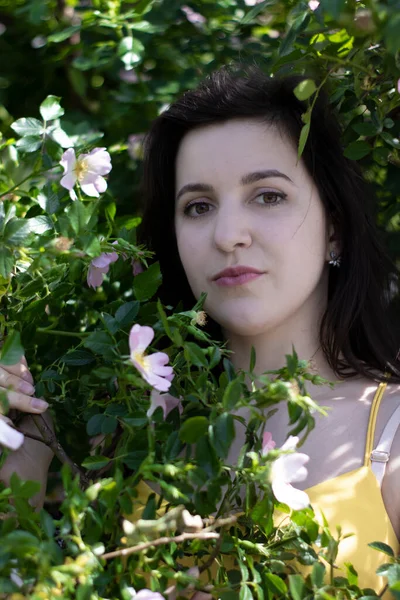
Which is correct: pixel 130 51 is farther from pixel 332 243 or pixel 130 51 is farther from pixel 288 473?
pixel 288 473

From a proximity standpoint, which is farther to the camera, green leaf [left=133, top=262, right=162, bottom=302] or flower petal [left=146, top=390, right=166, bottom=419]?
green leaf [left=133, top=262, right=162, bottom=302]

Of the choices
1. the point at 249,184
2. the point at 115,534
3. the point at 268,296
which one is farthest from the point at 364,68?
the point at 115,534

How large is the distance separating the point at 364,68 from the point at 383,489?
725mm

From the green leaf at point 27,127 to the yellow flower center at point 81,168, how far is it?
0.09 meters

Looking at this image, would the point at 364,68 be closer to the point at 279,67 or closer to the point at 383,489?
the point at 279,67

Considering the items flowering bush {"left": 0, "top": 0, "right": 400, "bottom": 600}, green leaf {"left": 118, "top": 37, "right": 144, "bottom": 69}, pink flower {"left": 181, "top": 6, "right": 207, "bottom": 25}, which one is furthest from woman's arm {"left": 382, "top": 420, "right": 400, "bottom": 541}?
pink flower {"left": 181, "top": 6, "right": 207, "bottom": 25}

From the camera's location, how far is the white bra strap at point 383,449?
5.02 ft

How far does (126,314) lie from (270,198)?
468 millimetres

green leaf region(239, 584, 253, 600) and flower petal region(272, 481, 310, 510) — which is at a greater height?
flower petal region(272, 481, 310, 510)

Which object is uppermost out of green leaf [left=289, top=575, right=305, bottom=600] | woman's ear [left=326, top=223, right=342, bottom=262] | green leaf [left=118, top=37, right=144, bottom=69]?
green leaf [left=118, top=37, right=144, bottom=69]

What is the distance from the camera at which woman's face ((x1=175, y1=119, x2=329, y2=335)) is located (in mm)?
1584

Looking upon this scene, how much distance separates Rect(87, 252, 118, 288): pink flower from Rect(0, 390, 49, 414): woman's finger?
0.23 meters

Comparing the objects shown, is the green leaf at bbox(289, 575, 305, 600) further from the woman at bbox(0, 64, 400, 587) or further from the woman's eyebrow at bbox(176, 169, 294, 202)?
the woman's eyebrow at bbox(176, 169, 294, 202)

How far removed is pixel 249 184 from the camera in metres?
1.61
